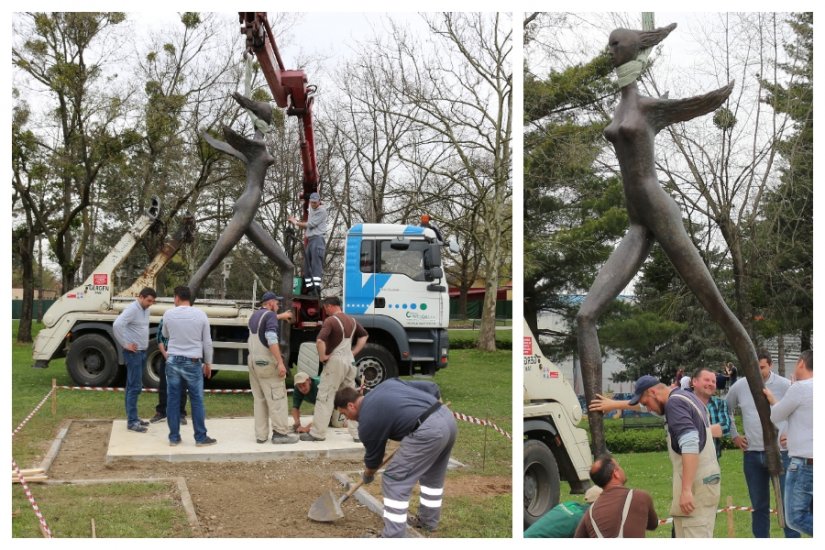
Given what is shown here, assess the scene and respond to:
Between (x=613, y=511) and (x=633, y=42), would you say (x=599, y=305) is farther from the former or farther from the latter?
(x=633, y=42)

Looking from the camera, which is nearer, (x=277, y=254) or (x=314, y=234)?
(x=277, y=254)

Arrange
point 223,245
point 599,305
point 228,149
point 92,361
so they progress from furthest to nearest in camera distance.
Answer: point 92,361 < point 228,149 < point 223,245 < point 599,305

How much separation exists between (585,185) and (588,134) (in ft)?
2.13

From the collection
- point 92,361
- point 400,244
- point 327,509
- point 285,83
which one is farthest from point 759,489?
point 92,361

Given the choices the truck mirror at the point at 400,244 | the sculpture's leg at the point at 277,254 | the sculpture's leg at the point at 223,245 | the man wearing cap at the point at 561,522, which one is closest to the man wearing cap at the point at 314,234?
the truck mirror at the point at 400,244

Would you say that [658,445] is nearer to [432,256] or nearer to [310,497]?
[432,256]

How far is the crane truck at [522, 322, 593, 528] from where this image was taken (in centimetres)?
533

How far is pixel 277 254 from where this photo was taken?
292 inches

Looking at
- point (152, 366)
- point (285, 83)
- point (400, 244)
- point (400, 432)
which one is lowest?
point (152, 366)

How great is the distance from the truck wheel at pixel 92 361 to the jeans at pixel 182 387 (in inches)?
174

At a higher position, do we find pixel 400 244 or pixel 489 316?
pixel 400 244

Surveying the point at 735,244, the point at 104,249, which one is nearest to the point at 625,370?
the point at 735,244

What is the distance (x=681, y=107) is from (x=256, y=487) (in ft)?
12.8

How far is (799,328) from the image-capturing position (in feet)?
34.4
